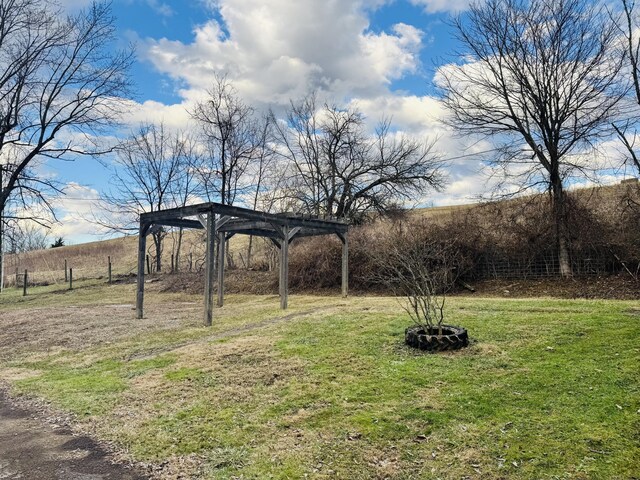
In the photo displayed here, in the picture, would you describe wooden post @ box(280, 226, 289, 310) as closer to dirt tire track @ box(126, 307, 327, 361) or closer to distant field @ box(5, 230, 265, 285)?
dirt tire track @ box(126, 307, 327, 361)

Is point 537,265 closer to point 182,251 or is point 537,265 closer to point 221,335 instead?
point 221,335

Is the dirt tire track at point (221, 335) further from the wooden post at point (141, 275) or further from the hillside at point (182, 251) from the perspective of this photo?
the hillside at point (182, 251)

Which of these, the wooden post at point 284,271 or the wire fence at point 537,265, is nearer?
the wooden post at point 284,271

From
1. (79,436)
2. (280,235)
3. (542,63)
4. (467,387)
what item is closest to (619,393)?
(467,387)

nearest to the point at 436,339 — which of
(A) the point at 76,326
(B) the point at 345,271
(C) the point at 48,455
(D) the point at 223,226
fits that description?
(C) the point at 48,455

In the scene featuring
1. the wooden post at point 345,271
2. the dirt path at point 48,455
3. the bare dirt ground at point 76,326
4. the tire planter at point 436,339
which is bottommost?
the dirt path at point 48,455

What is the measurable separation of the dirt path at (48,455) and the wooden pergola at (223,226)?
532 centimetres

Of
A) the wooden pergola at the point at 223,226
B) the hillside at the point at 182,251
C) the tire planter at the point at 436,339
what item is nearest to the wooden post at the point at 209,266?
the wooden pergola at the point at 223,226

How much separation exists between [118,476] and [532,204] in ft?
46.2

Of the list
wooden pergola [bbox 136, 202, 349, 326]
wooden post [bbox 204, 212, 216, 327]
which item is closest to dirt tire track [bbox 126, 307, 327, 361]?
wooden post [bbox 204, 212, 216, 327]

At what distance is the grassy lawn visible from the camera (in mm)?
3279

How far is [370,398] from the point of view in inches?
176

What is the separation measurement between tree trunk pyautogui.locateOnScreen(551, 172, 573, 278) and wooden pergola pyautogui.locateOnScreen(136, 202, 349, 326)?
21.2 ft

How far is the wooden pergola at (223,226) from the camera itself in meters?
9.84
